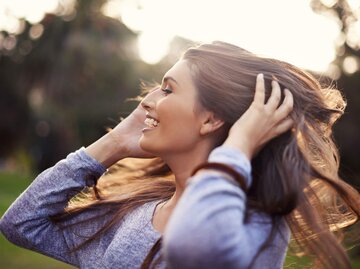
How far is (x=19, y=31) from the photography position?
3027 cm

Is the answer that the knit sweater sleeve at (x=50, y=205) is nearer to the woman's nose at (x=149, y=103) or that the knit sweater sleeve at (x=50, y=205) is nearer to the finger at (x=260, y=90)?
the woman's nose at (x=149, y=103)

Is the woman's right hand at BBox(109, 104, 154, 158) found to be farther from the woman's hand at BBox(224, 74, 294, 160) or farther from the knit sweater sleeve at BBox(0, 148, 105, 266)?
the woman's hand at BBox(224, 74, 294, 160)

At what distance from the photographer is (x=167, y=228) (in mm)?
1952

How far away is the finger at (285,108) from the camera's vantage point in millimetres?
2242

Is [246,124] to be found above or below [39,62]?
above

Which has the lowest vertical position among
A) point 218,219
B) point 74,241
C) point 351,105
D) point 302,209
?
point 351,105

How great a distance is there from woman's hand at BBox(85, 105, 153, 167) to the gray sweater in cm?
4

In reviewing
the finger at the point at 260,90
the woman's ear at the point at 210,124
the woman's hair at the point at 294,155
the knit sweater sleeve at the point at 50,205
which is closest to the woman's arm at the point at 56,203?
the knit sweater sleeve at the point at 50,205

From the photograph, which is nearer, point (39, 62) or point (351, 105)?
point (351, 105)

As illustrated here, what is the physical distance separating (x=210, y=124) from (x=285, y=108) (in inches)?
12.1

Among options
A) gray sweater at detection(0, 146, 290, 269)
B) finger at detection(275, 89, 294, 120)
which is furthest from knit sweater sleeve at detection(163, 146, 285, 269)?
finger at detection(275, 89, 294, 120)

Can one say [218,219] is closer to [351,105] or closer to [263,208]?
[263,208]

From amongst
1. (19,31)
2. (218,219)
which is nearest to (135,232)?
(218,219)

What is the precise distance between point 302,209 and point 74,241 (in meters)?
1.01
